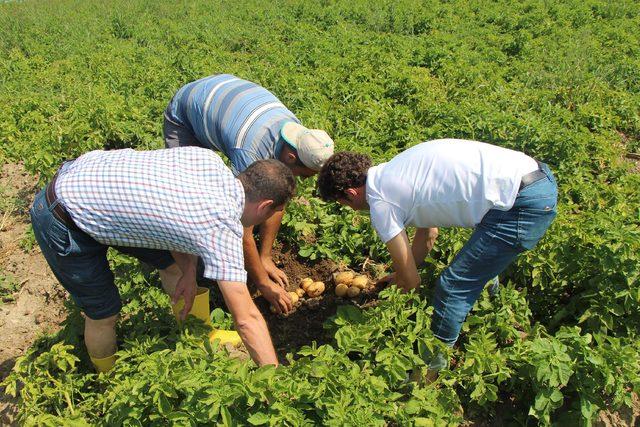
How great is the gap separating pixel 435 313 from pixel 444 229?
3.38 ft

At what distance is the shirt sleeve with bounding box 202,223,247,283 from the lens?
239 centimetres

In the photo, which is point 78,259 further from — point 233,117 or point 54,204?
point 233,117

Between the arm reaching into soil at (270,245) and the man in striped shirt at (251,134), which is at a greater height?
the man in striped shirt at (251,134)

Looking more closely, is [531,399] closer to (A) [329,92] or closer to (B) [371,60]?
(A) [329,92]

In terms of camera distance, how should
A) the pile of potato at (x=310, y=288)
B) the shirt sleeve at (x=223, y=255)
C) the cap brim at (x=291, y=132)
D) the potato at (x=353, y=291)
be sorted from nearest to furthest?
the shirt sleeve at (x=223, y=255) < the cap brim at (x=291, y=132) < the potato at (x=353, y=291) < the pile of potato at (x=310, y=288)

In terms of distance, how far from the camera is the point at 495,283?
3320 mm

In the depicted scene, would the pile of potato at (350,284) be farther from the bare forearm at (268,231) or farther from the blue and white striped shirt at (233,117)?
the blue and white striped shirt at (233,117)

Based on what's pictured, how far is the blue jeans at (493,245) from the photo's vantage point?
8.95 feet

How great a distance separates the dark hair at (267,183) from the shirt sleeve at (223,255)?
24cm

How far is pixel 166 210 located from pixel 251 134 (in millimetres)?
1058

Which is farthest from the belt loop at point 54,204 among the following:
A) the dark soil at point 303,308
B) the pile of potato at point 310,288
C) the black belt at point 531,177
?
the black belt at point 531,177

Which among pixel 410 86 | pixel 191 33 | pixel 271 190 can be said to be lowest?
pixel 191 33

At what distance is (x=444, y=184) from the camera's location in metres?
2.66

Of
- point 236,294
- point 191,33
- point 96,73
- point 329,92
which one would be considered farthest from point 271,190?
point 191,33
